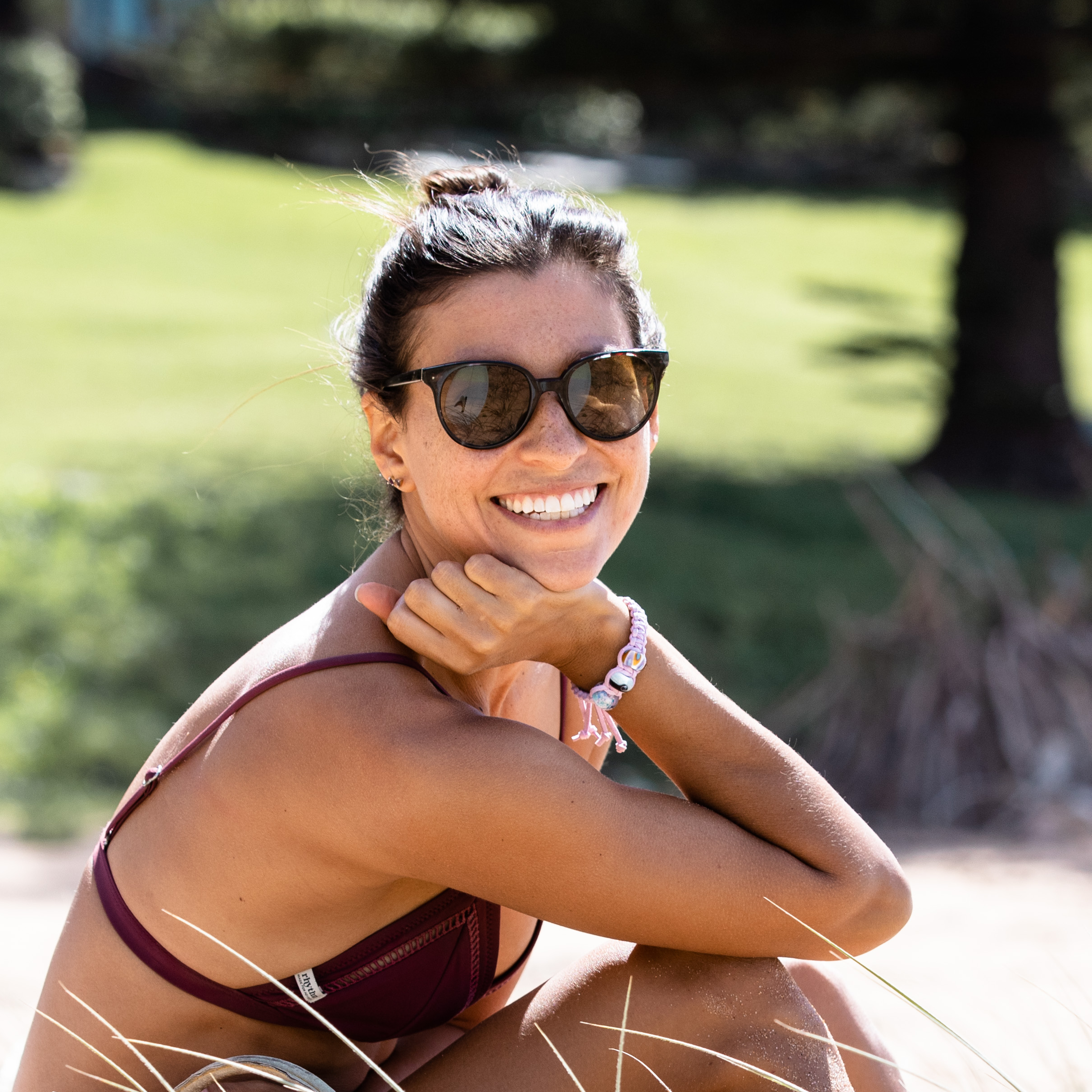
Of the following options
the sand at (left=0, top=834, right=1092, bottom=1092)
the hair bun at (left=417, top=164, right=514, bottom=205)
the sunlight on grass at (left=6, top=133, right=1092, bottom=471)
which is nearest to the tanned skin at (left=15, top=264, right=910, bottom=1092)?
the hair bun at (left=417, top=164, right=514, bottom=205)

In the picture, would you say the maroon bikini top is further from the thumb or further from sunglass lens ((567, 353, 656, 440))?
sunglass lens ((567, 353, 656, 440))

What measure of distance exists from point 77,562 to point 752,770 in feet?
20.5

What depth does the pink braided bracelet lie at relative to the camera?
1.86m

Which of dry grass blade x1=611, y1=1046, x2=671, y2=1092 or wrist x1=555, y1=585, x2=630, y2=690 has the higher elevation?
wrist x1=555, y1=585, x2=630, y2=690

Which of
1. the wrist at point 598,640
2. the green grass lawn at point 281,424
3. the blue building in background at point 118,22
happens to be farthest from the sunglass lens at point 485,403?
the blue building in background at point 118,22

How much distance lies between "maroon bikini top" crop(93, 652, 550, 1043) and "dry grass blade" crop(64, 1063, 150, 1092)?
0.13 meters

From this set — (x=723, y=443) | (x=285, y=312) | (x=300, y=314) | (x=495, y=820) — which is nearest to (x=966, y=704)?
(x=495, y=820)

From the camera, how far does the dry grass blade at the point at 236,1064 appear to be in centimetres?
164

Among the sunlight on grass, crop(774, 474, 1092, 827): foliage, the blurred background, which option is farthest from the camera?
the sunlight on grass

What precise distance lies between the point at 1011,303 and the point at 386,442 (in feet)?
27.4

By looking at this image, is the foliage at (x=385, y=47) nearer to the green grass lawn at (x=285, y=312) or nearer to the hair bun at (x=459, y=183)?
the green grass lawn at (x=285, y=312)

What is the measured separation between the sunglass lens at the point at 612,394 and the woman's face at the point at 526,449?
20 millimetres

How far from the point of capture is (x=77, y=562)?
752cm

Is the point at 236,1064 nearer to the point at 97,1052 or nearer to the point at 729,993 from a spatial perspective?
the point at 97,1052
